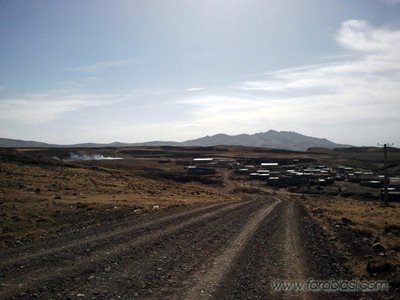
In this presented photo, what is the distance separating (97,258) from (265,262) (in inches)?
240

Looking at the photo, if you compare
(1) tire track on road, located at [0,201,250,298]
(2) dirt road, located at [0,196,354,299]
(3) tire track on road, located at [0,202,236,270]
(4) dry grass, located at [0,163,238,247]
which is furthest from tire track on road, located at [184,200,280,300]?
(4) dry grass, located at [0,163,238,247]

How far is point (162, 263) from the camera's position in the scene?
46.9 ft

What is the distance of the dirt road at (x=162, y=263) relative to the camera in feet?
36.7

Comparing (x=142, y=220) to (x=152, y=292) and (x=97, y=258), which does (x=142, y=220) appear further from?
(x=152, y=292)

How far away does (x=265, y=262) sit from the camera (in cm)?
1483

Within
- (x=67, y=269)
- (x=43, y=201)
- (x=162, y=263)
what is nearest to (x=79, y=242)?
(x=67, y=269)

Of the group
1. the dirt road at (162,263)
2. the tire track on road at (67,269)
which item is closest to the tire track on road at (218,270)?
the dirt road at (162,263)

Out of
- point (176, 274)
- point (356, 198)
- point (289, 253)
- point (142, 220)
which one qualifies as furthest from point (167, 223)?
point (356, 198)

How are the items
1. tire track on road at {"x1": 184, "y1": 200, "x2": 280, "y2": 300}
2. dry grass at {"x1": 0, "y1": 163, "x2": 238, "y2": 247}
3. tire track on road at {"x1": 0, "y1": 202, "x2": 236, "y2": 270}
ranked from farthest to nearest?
dry grass at {"x1": 0, "y1": 163, "x2": 238, "y2": 247}
tire track on road at {"x1": 0, "y1": 202, "x2": 236, "y2": 270}
tire track on road at {"x1": 184, "y1": 200, "x2": 280, "y2": 300}

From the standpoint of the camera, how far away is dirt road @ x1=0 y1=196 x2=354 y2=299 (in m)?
11.2

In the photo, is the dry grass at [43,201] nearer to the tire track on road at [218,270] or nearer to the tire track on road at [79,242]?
the tire track on road at [79,242]

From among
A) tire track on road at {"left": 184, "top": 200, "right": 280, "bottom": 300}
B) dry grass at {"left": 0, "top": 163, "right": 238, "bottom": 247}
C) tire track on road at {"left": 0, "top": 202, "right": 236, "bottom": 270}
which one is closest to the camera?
tire track on road at {"left": 184, "top": 200, "right": 280, "bottom": 300}

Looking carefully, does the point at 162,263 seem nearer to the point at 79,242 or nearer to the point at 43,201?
the point at 79,242

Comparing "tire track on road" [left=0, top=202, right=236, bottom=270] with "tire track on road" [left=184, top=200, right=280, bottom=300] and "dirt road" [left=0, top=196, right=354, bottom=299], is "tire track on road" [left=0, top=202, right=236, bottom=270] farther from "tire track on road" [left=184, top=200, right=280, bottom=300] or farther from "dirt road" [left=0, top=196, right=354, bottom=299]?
"tire track on road" [left=184, top=200, right=280, bottom=300]
